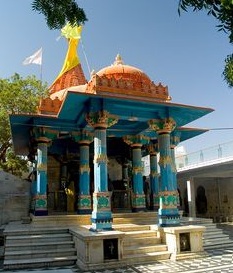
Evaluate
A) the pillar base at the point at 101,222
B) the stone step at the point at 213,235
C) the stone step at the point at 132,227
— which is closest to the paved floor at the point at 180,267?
the pillar base at the point at 101,222

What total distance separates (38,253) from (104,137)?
426cm

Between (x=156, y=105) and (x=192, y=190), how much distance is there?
1299cm

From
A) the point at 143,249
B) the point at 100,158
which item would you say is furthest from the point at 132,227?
the point at 100,158

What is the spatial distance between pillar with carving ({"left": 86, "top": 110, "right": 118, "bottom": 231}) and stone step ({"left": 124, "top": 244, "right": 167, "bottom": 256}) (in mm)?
933

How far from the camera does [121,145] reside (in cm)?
1758

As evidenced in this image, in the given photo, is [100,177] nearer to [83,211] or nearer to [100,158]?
[100,158]

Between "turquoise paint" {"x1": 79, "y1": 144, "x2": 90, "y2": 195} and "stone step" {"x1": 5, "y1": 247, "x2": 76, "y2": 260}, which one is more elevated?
"turquoise paint" {"x1": 79, "y1": 144, "x2": 90, "y2": 195}

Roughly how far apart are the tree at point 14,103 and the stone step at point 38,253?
13.6 meters

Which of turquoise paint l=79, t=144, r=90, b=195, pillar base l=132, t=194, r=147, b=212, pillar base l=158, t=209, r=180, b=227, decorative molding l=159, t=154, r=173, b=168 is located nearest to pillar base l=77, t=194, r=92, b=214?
turquoise paint l=79, t=144, r=90, b=195

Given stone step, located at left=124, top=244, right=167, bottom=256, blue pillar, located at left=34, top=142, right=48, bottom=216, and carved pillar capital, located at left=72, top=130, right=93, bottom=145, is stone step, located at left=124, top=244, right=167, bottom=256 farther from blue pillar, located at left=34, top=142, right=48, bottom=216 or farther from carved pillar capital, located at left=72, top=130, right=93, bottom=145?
carved pillar capital, located at left=72, top=130, right=93, bottom=145

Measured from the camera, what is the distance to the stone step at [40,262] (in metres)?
8.45

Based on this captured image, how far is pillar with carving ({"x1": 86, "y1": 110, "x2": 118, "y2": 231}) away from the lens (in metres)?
9.66

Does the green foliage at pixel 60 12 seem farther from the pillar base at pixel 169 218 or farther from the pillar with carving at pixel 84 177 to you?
the pillar with carving at pixel 84 177

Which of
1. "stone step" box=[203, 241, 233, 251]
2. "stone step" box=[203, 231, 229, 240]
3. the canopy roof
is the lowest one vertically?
"stone step" box=[203, 241, 233, 251]
